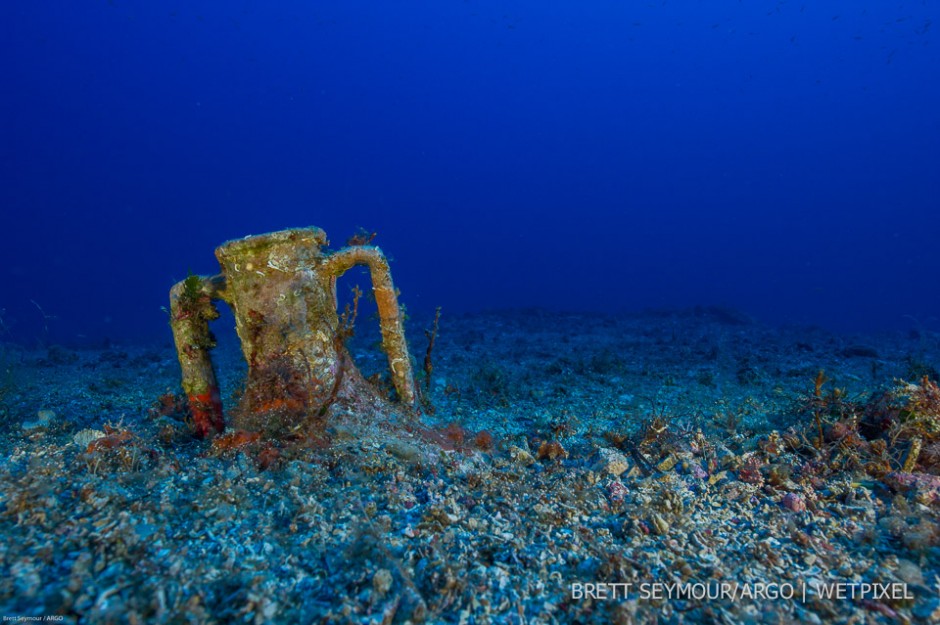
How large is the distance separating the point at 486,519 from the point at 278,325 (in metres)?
2.44

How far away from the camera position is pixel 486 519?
9.99ft

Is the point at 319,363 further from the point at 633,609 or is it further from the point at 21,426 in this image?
the point at 21,426

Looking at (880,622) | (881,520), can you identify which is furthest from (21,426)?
(881,520)

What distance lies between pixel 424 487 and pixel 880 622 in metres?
2.57

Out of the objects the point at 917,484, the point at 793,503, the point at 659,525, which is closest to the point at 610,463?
the point at 659,525

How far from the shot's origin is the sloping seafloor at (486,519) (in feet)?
7.36

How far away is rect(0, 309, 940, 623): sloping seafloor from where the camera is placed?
2.24 meters

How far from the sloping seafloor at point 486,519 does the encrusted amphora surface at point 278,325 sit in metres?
0.31

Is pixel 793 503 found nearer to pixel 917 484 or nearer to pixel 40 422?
pixel 917 484

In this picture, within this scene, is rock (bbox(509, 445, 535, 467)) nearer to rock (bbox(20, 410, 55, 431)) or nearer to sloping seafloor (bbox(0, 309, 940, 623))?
sloping seafloor (bbox(0, 309, 940, 623))

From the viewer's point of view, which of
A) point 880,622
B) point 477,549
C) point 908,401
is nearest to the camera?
point 880,622

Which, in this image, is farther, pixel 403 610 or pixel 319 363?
pixel 319 363

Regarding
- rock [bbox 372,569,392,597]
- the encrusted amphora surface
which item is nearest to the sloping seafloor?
rock [bbox 372,569,392,597]

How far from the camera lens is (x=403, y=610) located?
2.21m
